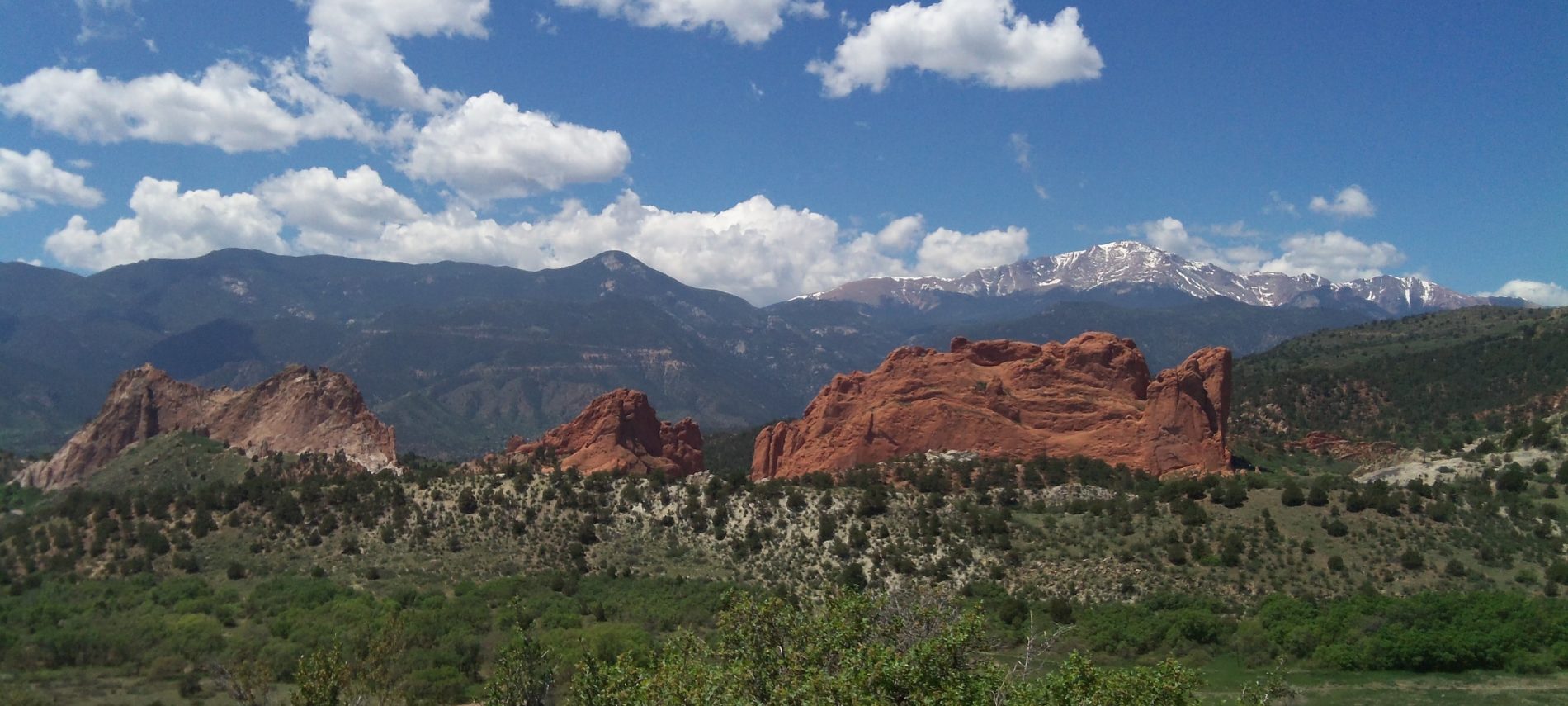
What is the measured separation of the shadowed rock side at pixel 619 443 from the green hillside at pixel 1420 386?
66.5 m

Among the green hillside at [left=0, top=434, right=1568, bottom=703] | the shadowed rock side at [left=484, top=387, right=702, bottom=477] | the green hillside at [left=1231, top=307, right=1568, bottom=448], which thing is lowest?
the green hillside at [left=0, top=434, right=1568, bottom=703]

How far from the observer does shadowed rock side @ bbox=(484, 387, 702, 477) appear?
96938mm

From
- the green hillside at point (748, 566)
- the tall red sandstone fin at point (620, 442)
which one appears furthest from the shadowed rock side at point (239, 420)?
the green hillside at point (748, 566)

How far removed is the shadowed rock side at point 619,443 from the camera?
96.9 meters

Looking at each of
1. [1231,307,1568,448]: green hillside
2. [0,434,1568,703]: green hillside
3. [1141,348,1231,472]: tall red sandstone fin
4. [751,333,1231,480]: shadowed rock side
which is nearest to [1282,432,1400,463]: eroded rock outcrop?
[1231,307,1568,448]: green hillside

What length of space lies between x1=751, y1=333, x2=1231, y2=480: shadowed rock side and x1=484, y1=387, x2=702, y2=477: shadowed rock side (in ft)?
40.0

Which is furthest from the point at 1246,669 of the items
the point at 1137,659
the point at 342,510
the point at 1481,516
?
the point at 342,510

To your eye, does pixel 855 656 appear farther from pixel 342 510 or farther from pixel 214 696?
pixel 342 510

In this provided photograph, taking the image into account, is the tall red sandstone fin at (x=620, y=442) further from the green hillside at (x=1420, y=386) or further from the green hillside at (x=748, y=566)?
the green hillside at (x=1420, y=386)

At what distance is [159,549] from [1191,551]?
7457 centimetres

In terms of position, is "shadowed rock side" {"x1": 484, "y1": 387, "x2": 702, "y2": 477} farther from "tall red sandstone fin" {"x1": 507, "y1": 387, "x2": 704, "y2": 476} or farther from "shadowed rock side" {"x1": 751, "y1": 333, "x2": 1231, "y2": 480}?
"shadowed rock side" {"x1": 751, "y1": 333, "x2": 1231, "y2": 480}

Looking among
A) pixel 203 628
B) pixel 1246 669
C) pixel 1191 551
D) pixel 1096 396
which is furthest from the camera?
pixel 1096 396

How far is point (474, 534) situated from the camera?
76.4 metres

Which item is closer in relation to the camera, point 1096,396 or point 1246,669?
point 1246,669
